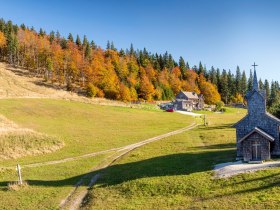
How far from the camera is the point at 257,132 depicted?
3466 centimetres

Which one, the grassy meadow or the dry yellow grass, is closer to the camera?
the grassy meadow

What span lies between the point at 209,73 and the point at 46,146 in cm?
13786

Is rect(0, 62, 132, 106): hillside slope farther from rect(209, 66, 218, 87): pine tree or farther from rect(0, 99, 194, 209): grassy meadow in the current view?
rect(209, 66, 218, 87): pine tree

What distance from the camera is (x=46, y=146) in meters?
49.5

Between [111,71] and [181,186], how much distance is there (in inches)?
4107

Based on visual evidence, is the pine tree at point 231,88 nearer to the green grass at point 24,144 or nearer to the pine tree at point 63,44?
the pine tree at point 63,44

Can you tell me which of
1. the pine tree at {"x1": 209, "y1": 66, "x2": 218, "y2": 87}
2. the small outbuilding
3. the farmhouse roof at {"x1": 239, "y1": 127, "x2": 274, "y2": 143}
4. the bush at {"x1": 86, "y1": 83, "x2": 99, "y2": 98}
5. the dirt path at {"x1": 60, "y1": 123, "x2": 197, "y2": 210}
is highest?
the pine tree at {"x1": 209, "y1": 66, "x2": 218, "y2": 87}

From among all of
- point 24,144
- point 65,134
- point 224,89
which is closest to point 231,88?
point 224,89

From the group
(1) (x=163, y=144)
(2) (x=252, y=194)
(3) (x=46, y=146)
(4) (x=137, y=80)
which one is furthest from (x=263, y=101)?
(4) (x=137, y=80)

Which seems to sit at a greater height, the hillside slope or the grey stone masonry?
the hillside slope

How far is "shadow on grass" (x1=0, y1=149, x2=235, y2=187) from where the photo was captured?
33.2 meters

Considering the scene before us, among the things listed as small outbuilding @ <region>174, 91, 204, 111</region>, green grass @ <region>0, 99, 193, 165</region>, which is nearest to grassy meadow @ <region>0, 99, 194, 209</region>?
green grass @ <region>0, 99, 193, 165</region>

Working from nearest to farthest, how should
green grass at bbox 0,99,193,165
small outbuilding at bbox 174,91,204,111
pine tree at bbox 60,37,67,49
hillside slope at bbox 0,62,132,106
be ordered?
green grass at bbox 0,99,193,165
hillside slope at bbox 0,62,132,106
small outbuilding at bbox 174,91,204,111
pine tree at bbox 60,37,67,49

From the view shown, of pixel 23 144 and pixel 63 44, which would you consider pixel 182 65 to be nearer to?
pixel 63 44
